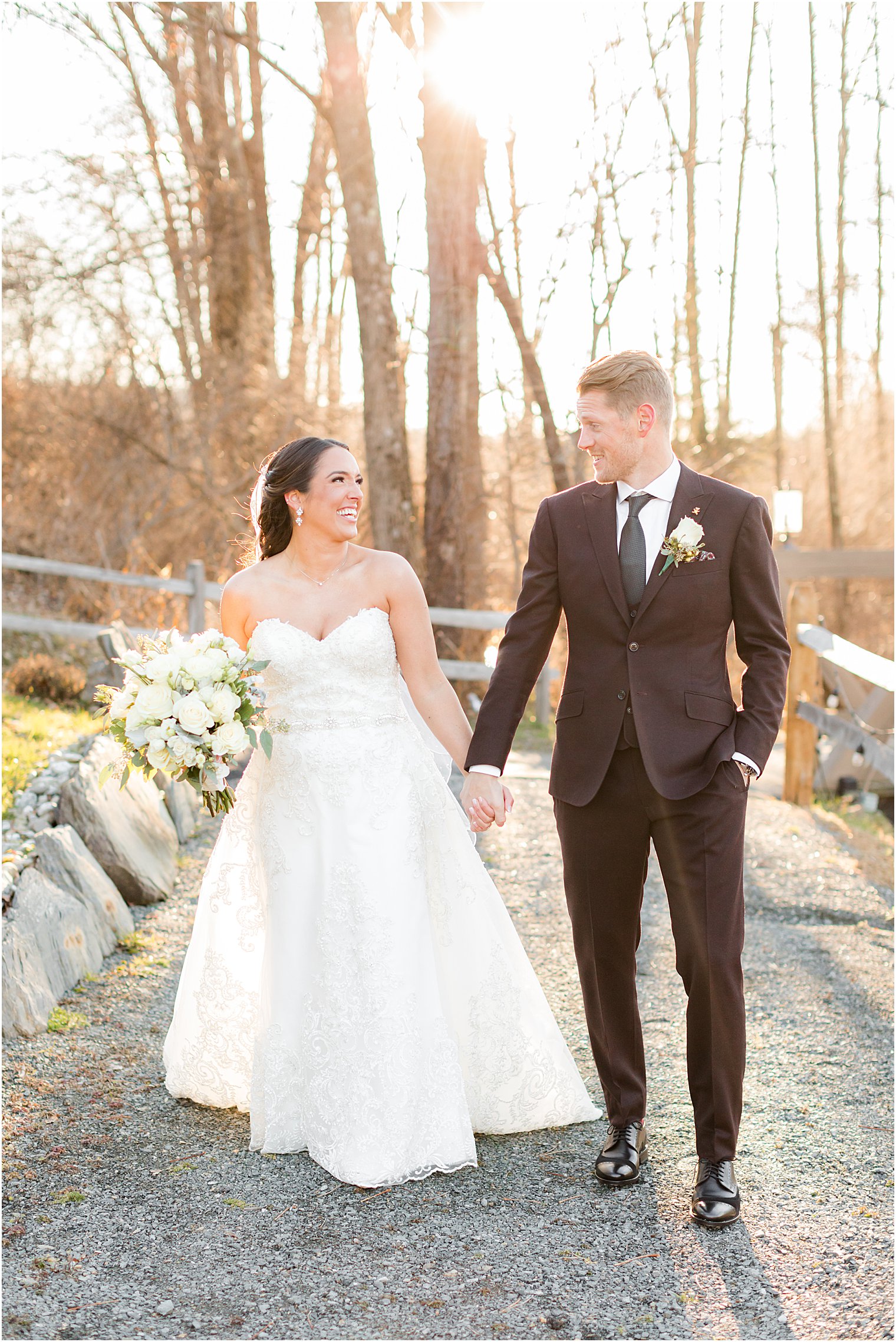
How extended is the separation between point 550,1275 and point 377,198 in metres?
9.30

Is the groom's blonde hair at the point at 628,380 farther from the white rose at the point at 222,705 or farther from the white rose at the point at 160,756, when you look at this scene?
the white rose at the point at 160,756

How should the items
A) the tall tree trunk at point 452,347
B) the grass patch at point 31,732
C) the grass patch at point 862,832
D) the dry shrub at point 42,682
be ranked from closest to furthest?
1. the grass patch at point 31,732
2. the grass patch at point 862,832
3. the dry shrub at point 42,682
4. the tall tree trunk at point 452,347

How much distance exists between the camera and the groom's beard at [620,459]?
3.10m

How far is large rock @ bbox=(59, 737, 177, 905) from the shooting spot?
18.5 feet

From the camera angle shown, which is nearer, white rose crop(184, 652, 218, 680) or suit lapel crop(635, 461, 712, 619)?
suit lapel crop(635, 461, 712, 619)

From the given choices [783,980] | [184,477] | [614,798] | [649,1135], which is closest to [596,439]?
[614,798]

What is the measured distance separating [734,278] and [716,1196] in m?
17.8

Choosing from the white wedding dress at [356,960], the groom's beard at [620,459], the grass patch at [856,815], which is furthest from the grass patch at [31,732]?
the grass patch at [856,815]

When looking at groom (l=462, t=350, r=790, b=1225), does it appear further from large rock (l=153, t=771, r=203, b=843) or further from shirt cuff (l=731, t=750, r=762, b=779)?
large rock (l=153, t=771, r=203, b=843)

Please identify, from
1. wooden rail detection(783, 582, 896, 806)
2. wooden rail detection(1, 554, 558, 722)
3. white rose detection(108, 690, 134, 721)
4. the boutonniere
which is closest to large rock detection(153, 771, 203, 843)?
wooden rail detection(1, 554, 558, 722)

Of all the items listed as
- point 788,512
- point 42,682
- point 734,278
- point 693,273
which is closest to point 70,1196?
point 42,682

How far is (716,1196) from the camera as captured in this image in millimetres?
3012

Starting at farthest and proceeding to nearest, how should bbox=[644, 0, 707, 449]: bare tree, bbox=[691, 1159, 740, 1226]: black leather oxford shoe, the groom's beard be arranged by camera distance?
bbox=[644, 0, 707, 449]: bare tree → the groom's beard → bbox=[691, 1159, 740, 1226]: black leather oxford shoe

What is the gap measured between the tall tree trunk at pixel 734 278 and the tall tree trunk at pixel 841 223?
1.76m
